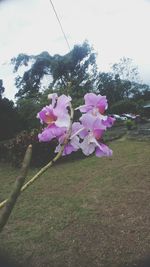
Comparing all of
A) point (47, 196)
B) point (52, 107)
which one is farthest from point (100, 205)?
point (52, 107)

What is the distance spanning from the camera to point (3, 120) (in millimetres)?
7031

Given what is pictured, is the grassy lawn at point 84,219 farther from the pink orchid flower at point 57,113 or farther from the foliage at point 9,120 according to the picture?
the pink orchid flower at point 57,113

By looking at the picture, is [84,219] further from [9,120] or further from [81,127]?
[9,120]

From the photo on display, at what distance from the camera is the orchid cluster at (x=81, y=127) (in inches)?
16.6

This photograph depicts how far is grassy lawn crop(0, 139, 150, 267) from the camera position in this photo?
2.47 meters

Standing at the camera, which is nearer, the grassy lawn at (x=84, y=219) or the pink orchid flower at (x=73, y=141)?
the pink orchid flower at (x=73, y=141)

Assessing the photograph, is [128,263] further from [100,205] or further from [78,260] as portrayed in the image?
[100,205]

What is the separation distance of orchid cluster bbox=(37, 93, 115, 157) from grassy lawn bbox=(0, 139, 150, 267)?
6.81ft

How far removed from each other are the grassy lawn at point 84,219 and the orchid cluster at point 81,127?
208cm

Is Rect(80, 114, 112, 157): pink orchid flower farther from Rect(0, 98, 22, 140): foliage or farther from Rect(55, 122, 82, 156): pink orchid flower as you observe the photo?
Rect(0, 98, 22, 140): foliage

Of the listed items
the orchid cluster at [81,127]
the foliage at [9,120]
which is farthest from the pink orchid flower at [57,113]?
the foliage at [9,120]

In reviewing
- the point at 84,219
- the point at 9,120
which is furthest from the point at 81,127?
the point at 9,120

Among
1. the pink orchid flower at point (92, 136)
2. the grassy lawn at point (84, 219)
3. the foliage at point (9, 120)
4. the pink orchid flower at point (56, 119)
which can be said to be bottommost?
the grassy lawn at point (84, 219)

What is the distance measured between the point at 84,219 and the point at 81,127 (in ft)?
9.64
